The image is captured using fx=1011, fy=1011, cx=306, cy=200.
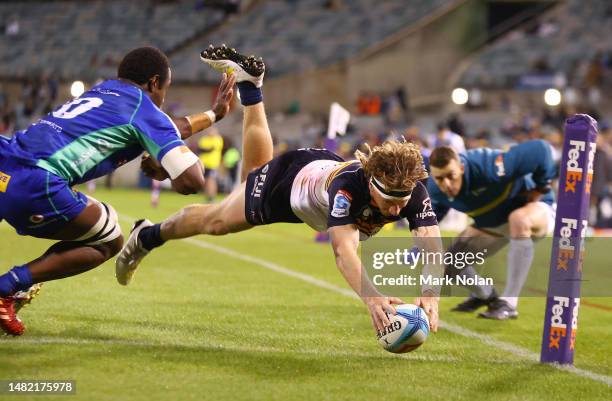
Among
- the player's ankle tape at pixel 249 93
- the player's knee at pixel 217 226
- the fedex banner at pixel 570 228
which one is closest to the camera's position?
the fedex banner at pixel 570 228

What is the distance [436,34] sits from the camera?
40.2 m

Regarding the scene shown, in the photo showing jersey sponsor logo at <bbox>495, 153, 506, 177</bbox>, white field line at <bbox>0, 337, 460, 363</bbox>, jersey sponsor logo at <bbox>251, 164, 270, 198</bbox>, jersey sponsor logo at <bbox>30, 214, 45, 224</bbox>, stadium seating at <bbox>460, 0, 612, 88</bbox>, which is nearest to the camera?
jersey sponsor logo at <bbox>30, 214, 45, 224</bbox>

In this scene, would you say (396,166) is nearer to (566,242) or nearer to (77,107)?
(566,242)

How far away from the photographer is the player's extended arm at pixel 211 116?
299 inches

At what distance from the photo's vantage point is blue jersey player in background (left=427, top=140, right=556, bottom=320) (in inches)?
350

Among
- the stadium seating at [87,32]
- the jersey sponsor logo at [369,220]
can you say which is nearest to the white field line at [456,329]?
the jersey sponsor logo at [369,220]

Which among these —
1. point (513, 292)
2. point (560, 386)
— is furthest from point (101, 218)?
point (513, 292)

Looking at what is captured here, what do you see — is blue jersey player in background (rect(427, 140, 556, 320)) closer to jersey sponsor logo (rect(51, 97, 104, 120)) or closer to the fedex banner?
the fedex banner

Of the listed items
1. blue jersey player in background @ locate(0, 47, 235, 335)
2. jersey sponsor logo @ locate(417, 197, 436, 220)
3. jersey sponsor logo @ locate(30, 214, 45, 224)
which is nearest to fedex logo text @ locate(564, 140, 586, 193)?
jersey sponsor logo @ locate(417, 197, 436, 220)

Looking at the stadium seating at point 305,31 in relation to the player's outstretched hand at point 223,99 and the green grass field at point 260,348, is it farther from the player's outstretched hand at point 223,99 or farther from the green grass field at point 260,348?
the player's outstretched hand at point 223,99

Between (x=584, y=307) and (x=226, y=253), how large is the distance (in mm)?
5454

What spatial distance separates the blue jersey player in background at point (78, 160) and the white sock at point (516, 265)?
3.62 meters

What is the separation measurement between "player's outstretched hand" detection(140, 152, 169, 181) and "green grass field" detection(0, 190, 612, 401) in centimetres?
113

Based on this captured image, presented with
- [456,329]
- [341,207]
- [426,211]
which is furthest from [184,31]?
[341,207]
